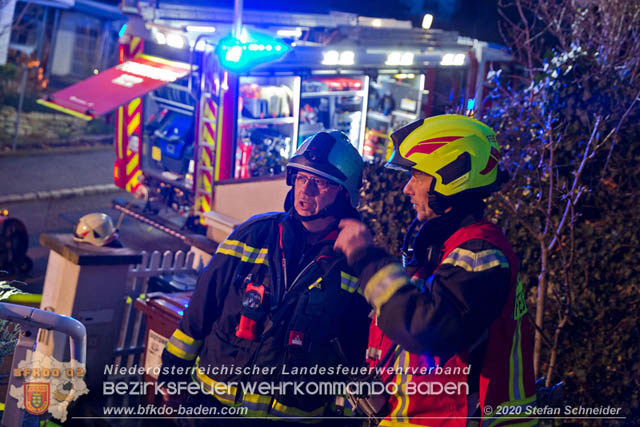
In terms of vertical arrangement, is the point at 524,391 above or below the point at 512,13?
below

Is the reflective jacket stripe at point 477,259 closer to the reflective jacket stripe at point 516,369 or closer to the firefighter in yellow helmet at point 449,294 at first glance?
the firefighter in yellow helmet at point 449,294

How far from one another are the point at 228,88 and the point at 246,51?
2.01ft

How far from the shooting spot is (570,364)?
5176 millimetres

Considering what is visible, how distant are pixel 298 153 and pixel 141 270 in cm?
300

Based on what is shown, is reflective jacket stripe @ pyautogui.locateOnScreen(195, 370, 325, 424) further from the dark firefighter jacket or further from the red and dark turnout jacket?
the red and dark turnout jacket

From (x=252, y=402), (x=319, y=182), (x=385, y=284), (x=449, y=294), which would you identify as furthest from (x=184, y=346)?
A: (x=449, y=294)

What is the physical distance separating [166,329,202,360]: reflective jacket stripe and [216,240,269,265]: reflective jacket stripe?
0.37 m

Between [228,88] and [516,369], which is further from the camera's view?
[228,88]

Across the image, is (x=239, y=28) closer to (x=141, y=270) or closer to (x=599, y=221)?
(x=141, y=270)

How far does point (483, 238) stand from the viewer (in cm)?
249

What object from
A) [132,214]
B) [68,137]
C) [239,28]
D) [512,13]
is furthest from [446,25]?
[68,137]

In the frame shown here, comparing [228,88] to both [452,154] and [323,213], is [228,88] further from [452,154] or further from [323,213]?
[452,154]

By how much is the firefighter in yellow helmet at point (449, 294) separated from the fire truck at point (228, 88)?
475 cm

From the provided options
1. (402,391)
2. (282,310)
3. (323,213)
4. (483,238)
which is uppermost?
(483,238)
